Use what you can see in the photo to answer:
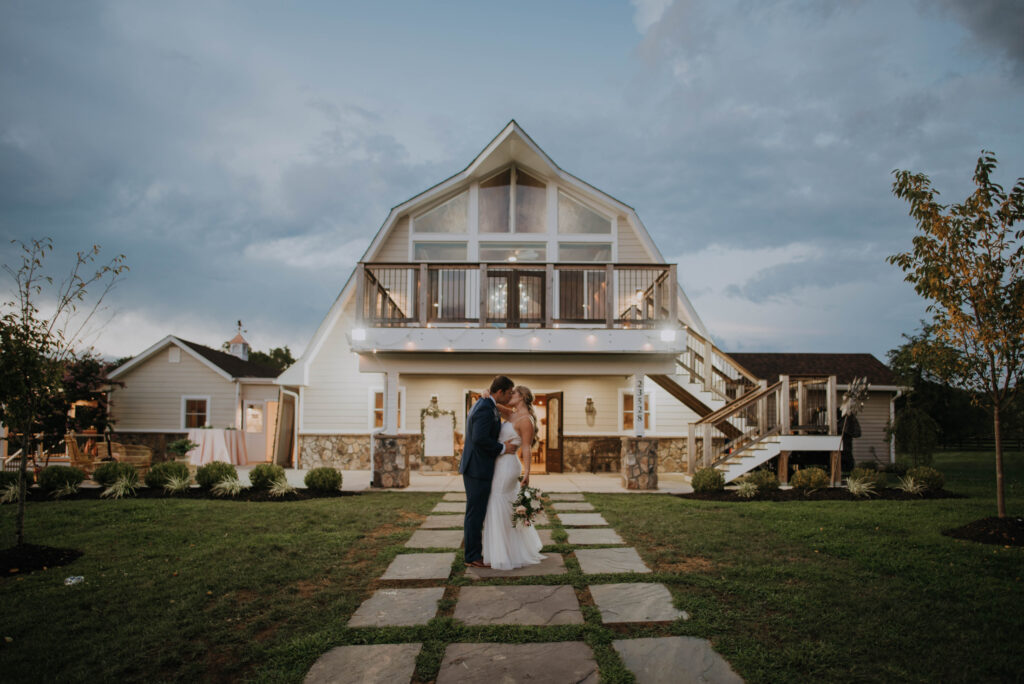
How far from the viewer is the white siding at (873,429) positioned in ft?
55.4

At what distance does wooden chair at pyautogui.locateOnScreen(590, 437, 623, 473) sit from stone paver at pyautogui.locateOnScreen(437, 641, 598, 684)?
11049 mm

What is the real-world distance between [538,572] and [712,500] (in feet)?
17.3

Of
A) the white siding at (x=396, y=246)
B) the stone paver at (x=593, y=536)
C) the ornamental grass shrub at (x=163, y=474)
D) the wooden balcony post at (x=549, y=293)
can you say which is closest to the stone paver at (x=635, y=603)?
the stone paver at (x=593, y=536)

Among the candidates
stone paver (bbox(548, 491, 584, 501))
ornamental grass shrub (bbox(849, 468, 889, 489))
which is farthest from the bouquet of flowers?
ornamental grass shrub (bbox(849, 468, 889, 489))

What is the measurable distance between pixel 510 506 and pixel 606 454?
375 inches

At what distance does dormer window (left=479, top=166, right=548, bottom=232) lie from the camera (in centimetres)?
1327

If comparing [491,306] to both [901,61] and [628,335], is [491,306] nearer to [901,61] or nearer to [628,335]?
[628,335]

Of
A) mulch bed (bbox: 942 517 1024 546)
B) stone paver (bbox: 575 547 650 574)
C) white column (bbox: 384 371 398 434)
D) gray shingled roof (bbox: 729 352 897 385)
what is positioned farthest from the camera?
gray shingled roof (bbox: 729 352 897 385)

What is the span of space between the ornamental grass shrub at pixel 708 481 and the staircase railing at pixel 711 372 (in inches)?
107

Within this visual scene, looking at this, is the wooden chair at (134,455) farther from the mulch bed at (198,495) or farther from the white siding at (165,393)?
the white siding at (165,393)

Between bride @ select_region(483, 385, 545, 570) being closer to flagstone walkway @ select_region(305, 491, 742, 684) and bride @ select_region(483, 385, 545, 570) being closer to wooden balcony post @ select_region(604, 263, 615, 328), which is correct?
flagstone walkway @ select_region(305, 491, 742, 684)

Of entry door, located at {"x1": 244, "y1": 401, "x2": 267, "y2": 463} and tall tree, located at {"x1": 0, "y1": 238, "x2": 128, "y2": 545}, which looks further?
entry door, located at {"x1": 244, "y1": 401, "x2": 267, "y2": 463}

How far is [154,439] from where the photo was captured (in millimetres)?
15797

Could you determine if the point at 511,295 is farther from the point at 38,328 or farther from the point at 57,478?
the point at 57,478
